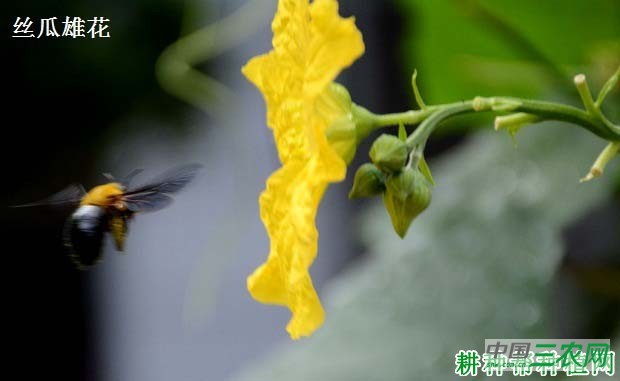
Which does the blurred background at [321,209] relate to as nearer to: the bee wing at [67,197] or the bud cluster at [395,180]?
the bee wing at [67,197]

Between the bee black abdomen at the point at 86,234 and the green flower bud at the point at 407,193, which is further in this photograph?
the bee black abdomen at the point at 86,234

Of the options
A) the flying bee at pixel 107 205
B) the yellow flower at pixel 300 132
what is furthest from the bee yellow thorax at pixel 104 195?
the yellow flower at pixel 300 132

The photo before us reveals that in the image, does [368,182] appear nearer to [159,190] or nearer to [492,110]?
[492,110]

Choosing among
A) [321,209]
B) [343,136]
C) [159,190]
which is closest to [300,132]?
[343,136]

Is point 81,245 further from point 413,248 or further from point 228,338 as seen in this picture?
point 228,338

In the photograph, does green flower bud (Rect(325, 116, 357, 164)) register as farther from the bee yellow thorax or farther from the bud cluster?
the bee yellow thorax

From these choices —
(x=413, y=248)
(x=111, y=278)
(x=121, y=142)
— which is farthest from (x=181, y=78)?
(x=111, y=278)
